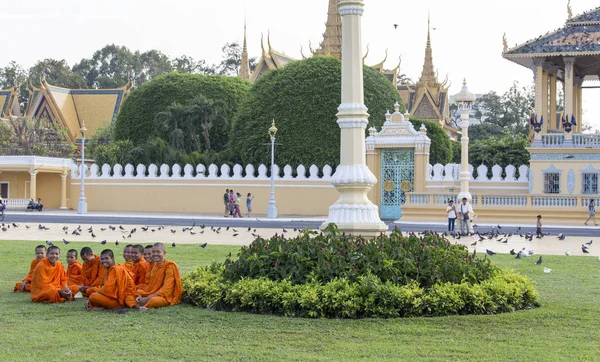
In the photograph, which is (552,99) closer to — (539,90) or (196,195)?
(539,90)

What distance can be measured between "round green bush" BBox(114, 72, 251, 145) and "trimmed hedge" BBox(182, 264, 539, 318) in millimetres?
33567

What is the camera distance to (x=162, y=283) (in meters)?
9.45

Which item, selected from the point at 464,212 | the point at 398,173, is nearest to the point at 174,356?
the point at 464,212

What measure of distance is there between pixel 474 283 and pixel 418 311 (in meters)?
0.88

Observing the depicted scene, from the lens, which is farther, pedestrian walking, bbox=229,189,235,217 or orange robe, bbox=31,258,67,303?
pedestrian walking, bbox=229,189,235,217

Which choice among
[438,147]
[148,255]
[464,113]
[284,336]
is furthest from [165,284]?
[438,147]

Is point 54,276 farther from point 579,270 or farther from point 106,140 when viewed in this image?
point 106,140

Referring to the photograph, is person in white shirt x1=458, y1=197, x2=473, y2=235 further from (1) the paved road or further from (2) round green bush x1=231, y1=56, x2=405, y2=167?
(2) round green bush x1=231, y1=56, x2=405, y2=167

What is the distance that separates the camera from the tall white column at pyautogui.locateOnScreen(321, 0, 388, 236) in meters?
10.2

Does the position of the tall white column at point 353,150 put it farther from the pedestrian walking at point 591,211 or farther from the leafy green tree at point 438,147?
the leafy green tree at point 438,147

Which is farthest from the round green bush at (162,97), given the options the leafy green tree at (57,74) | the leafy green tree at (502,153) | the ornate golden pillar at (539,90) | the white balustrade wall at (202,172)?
the leafy green tree at (57,74)

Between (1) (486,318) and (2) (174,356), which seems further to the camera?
(1) (486,318)

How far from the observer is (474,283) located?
358 inches

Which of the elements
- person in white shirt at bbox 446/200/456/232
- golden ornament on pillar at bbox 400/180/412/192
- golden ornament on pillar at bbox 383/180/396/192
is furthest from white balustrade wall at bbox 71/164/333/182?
person in white shirt at bbox 446/200/456/232
